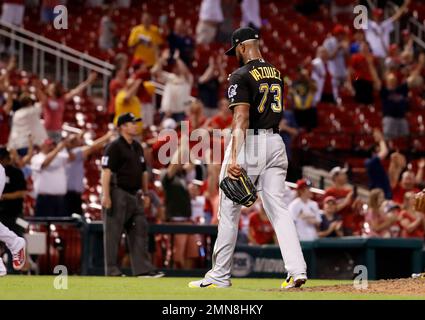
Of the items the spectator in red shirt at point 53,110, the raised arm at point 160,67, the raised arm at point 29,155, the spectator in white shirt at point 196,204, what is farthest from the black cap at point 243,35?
the raised arm at point 160,67

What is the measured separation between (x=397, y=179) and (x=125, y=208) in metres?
6.98

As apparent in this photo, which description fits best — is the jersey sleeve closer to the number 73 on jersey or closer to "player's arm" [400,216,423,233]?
the number 73 on jersey

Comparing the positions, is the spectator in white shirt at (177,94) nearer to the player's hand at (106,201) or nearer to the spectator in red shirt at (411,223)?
the spectator in red shirt at (411,223)

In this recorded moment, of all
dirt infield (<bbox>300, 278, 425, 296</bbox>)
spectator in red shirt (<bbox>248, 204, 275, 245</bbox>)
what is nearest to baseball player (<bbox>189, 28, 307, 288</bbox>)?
dirt infield (<bbox>300, 278, 425, 296</bbox>)

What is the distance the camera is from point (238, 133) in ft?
35.4

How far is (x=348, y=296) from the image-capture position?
10.1m

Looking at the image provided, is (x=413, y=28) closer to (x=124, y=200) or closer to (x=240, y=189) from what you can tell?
(x=124, y=200)

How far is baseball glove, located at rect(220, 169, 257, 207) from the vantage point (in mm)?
10797

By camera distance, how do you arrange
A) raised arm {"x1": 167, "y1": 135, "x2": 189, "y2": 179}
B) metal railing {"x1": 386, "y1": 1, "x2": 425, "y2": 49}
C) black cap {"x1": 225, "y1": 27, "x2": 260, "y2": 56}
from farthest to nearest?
metal railing {"x1": 386, "y1": 1, "x2": 425, "y2": 49}
raised arm {"x1": 167, "y1": 135, "x2": 189, "y2": 179}
black cap {"x1": 225, "y1": 27, "x2": 260, "y2": 56}

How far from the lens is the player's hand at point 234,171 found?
10791mm

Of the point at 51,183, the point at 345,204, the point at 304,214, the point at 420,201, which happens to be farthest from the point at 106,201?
the point at 345,204

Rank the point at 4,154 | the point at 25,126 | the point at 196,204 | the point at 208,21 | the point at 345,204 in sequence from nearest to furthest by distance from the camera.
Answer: the point at 4,154
the point at 345,204
the point at 25,126
the point at 196,204
the point at 208,21

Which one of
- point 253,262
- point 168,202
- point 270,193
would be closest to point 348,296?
point 270,193

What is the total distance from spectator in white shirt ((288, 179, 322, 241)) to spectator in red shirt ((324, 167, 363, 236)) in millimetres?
927
